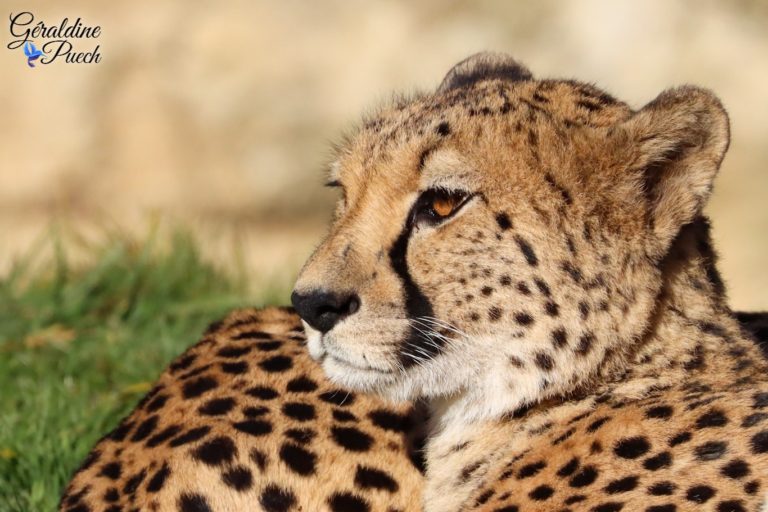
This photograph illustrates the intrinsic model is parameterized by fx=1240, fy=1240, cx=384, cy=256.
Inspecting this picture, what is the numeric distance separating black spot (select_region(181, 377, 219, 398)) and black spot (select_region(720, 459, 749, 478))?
108cm

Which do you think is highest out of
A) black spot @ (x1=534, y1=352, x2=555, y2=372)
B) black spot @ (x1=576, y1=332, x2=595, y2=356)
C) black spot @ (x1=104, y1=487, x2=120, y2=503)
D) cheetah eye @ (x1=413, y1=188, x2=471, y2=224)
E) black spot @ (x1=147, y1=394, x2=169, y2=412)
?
cheetah eye @ (x1=413, y1=188, x2=471, y2=224)

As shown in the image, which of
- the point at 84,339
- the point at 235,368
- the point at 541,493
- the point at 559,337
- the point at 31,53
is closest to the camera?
the point at 541,493

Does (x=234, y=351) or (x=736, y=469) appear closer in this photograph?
(x=736, y=469)

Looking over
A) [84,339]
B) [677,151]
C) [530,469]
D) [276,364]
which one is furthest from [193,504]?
[84,339]

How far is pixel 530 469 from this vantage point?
7.66 ft

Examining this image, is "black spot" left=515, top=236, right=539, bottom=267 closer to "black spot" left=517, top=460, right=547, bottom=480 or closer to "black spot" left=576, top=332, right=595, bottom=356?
"black spot" left=576, top=332, right=595, bottom=356

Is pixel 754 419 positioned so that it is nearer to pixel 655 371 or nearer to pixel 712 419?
pixel 712 419

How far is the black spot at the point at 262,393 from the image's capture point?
2588mm

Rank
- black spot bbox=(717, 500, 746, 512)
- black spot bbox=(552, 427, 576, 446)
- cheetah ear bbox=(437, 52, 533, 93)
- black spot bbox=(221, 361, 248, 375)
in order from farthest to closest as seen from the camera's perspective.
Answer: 1. cheetah ear bbox=(437, 52, 533, 93)
2. black spot bbox=(221, 361, 248, 375)
3. black spot bbox=(552, 427, 576, 446)
4. black spot bbox=(717, 500, 746, 512)

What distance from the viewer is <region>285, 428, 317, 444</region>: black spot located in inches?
98.5

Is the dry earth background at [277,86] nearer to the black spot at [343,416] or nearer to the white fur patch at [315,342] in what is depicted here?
the black spot at [343,416]

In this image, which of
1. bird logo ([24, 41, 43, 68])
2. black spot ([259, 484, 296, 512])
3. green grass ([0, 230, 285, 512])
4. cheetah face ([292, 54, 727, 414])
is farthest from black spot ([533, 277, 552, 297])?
bird logo ([24, 41, 43, 68])

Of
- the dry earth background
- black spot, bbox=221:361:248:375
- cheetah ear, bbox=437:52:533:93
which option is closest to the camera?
black spot, bbox=221:361:248:375

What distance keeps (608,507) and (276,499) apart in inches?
26.0
